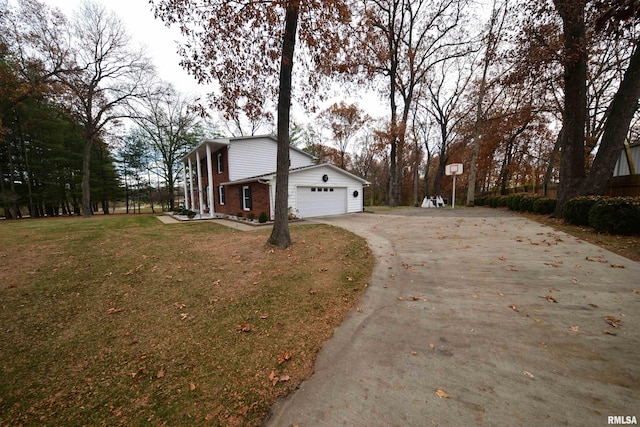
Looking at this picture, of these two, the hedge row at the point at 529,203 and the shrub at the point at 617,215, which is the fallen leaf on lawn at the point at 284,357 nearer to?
the shrub at the point at 617,215

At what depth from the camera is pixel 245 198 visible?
14.4m

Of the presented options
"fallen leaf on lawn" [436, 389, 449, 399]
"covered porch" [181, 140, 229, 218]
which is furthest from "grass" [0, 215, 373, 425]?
"covered porch" [181, 140, 229, 218]

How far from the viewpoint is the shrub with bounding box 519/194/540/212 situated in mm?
11289

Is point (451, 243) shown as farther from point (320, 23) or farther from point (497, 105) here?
point (497, 105)

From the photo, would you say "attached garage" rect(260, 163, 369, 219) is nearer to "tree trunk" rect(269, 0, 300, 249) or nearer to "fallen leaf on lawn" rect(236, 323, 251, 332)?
"tree trunk" rect(269, 0, 300, 249)

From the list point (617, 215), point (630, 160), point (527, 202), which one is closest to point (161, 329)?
point (617, 215)

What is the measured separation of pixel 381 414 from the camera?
1.78 meters

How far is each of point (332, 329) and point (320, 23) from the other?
23.4 feet

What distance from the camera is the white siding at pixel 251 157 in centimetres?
1509

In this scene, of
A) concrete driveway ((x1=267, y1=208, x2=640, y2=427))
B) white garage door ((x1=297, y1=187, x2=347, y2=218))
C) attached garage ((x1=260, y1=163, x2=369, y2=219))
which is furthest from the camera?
white garage door ((x1=297, y1=187, x2=347, y2=218))

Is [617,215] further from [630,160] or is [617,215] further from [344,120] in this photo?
[344,120]

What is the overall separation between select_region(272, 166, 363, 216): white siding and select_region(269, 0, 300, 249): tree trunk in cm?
625

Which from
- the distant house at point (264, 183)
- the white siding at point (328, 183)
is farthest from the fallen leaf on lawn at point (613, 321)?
the white siding at point (328, 183)

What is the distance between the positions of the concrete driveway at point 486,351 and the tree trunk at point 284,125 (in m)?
2.89
